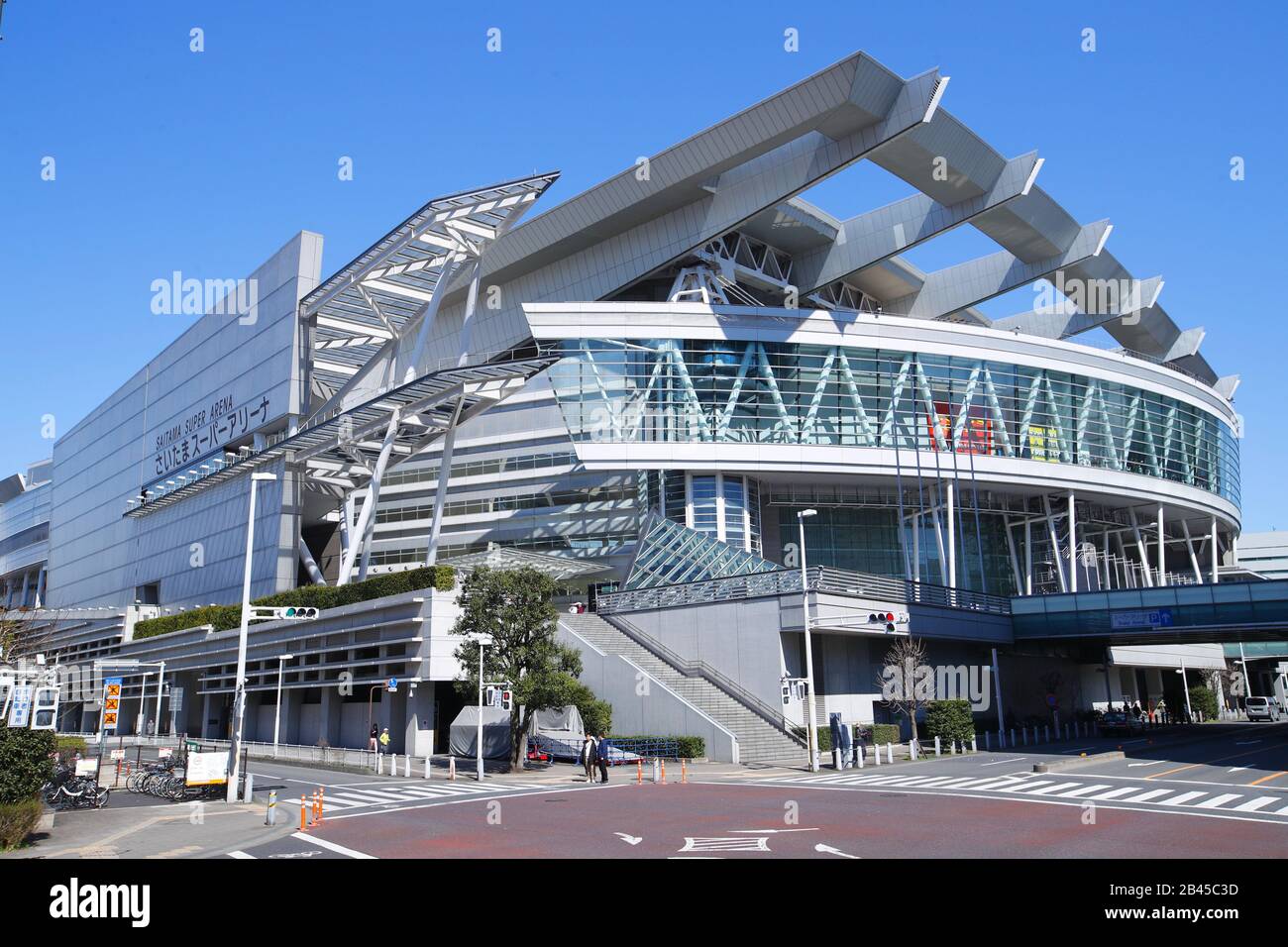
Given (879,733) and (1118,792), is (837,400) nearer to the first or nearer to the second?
(879,733)

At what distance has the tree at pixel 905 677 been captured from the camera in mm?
41344

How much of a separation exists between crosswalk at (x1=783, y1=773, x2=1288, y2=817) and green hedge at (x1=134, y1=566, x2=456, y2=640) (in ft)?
64.0

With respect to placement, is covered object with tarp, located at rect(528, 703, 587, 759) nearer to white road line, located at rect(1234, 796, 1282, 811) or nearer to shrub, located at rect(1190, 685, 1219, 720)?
white road line, located at rect(1234, 796, 1282, 811)

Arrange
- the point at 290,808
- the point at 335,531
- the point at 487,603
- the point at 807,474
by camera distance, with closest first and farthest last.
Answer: the point at 290,808 < the point at 487,603 < the point at 807,474 < the point at 335,531

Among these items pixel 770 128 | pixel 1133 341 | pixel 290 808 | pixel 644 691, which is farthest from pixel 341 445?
pixel 1133 341

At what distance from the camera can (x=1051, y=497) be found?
214 feet

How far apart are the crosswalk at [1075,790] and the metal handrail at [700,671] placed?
26.7ft

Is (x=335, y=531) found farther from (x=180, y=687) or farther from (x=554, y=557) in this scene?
(x=554, y=557)

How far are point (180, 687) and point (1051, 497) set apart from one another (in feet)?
197

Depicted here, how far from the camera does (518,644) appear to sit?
3456 centimetres

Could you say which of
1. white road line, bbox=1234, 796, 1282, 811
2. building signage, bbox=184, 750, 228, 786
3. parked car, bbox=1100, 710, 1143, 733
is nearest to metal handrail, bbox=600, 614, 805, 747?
white road line, bbox=1234, 796, 1282, 811

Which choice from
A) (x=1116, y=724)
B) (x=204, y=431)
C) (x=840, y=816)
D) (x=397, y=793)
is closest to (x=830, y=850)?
(x=840, y=816)

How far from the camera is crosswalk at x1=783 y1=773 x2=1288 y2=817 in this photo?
20734mm

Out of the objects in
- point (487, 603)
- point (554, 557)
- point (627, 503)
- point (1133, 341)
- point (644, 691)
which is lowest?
point (644, 691)
